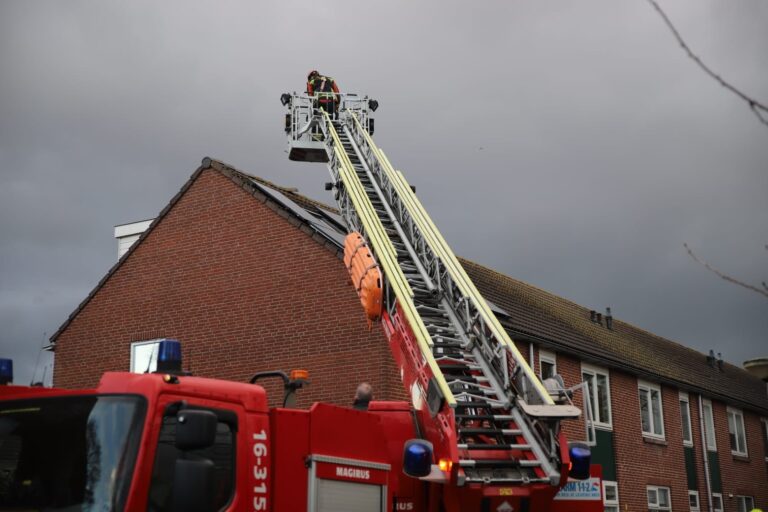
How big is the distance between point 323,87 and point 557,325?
8.53 metres

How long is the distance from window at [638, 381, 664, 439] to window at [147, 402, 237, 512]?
1848 centimetres

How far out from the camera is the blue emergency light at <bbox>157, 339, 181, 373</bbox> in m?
6.40

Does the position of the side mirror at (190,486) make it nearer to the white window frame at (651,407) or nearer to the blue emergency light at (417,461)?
the blue emergency light at (417,461)

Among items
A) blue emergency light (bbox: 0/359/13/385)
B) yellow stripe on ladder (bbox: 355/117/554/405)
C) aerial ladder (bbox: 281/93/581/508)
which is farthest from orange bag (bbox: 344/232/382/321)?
blue emergency light (bbox: 0/359/13/385)

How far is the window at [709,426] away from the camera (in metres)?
26.1

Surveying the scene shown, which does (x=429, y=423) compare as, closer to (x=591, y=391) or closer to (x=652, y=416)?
(x=591, y=391)

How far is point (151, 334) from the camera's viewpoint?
1822 cm

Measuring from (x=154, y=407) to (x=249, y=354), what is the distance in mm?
11090

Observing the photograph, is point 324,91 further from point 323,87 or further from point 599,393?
point 599,393

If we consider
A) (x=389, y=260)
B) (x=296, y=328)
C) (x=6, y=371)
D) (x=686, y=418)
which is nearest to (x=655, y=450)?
(x=686, y=418)

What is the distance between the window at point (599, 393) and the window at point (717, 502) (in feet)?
20.1

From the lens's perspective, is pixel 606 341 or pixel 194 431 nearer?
pixel 194 431

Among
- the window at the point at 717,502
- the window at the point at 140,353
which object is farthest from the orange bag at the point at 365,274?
the window at the point at 717,502

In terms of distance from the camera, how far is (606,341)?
2414 cm
